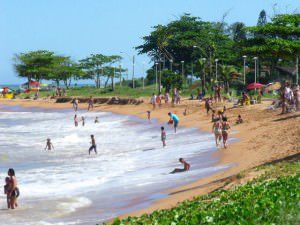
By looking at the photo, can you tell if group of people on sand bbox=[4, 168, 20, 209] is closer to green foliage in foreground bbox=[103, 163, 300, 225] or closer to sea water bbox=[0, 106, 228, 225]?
sea water bbox=[0, 106, 228, 225]

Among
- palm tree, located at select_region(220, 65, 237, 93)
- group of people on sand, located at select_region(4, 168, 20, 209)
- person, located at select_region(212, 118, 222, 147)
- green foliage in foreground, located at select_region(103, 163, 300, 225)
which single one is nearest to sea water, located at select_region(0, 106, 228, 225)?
group of people on sand, located at select_region(4, 168, 20, 209)

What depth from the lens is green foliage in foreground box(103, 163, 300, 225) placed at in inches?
428

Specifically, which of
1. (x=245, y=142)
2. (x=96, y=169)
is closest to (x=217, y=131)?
(x=245, y=142)

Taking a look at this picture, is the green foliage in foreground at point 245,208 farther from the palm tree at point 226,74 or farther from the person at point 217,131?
the palm tree at point 226,74

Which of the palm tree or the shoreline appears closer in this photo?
the shoreline

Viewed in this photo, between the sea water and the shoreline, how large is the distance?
0.68 metres

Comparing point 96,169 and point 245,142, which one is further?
point 245,142

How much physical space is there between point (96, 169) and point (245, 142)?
21.7 feet

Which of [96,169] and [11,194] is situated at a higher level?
[11,194]

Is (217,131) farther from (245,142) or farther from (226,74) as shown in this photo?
(226,74)

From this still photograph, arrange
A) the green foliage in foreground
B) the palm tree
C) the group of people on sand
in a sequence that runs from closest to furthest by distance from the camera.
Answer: the green foliage in foreground
the group of people on sand
the palm tree

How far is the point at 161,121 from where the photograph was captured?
47875 mm

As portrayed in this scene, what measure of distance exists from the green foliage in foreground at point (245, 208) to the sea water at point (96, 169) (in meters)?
3.29

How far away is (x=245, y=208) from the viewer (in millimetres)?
11688
